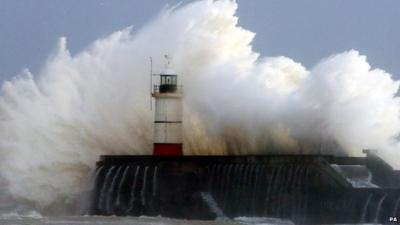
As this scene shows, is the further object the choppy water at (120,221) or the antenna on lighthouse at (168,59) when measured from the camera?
the antenna on lighthouse at (168,59)

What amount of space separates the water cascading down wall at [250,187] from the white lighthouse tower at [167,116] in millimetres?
1865

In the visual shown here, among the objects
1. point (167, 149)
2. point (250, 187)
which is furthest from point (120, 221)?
point (167, 149)

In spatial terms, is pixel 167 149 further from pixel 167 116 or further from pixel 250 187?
pixel 250 187

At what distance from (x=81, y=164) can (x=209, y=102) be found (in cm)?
389

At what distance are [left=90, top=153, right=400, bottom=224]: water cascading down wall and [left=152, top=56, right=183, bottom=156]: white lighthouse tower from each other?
1865 millimetres

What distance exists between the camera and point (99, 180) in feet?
147

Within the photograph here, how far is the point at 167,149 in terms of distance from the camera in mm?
46125

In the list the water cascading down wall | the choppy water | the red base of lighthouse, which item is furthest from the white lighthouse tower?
the choppy water

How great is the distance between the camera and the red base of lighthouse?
46.0 metres

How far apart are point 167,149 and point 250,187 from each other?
5.06m

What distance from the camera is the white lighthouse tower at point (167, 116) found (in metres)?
46.2

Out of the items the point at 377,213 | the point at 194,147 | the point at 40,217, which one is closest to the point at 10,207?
the point at 40,217

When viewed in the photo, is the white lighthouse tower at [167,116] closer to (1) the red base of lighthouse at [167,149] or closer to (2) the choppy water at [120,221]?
(1) the red base of lighthouse at [167,149]

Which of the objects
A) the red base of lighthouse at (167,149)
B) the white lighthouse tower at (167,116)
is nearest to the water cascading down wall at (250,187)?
the red base of lighthouse at (167,149)
